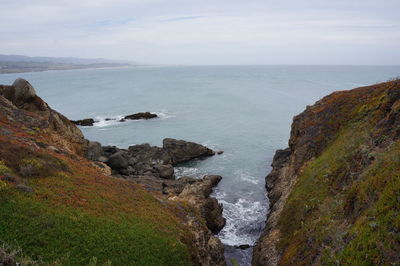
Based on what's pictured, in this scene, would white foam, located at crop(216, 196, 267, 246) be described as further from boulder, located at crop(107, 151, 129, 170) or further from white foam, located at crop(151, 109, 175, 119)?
white foam, located at crop(151, 109, 175, 119)

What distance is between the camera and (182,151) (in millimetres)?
60656

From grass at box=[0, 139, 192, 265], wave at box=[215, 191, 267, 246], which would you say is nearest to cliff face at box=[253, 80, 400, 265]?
wave at box=[215, 191, 267, 246]

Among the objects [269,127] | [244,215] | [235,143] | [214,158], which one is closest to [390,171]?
[244,215]

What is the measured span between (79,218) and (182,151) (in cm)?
4232

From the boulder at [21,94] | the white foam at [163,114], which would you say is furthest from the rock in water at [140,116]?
the boulder at [21,94]

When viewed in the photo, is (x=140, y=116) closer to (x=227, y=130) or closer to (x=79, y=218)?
(x=227, y=130)

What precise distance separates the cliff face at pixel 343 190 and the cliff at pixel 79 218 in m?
7.58

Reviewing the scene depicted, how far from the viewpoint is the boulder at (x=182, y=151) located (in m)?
59.8

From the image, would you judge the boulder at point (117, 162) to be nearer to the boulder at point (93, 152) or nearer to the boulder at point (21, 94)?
the boulder at point (93, 152)

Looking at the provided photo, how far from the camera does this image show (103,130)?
271 ft

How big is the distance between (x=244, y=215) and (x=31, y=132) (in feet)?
93.3

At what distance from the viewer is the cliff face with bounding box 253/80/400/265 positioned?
1477cm

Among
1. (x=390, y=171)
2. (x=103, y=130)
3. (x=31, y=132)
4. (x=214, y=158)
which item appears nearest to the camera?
(x=390, y=171)

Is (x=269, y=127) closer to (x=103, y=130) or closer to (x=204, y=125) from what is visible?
(x=204, y=125)
